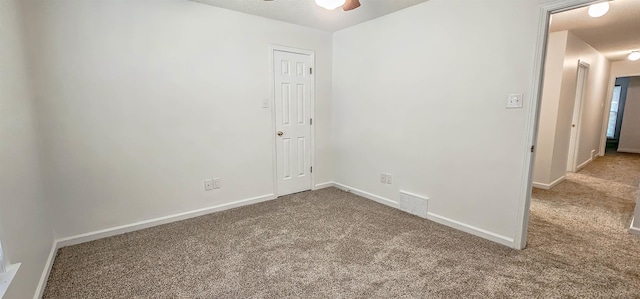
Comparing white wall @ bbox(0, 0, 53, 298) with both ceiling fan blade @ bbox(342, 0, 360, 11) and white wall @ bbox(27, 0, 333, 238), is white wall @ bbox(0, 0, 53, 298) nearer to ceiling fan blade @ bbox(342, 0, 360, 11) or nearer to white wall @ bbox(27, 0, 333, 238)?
white wall @ bbox(27, 0, 333, 238)

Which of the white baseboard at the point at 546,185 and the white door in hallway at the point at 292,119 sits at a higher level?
the white door in hallway at the point at 292,119

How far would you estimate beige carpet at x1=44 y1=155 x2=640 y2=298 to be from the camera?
1873 mm

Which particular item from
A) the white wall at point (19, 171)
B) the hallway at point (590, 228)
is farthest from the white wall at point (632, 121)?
the white wall at point (19, 171)

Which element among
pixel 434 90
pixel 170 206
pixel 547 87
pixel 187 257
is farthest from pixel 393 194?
pixel 547 87

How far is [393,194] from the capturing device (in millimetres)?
3471

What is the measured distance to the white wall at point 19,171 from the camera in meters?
1.47

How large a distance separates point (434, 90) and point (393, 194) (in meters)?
1.31

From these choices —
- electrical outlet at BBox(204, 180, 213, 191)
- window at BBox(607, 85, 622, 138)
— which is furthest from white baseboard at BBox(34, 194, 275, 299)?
window at BBox(607, 85, 622, 138)

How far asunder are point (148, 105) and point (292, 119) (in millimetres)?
1673

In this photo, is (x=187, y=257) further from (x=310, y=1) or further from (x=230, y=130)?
(x=310, y=1)

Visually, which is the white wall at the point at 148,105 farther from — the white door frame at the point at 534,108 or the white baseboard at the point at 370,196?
the white door frame at the point at 534,108

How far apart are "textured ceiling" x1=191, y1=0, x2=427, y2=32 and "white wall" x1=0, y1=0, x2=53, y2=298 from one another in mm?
1567

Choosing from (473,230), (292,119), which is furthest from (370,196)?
(292,119)

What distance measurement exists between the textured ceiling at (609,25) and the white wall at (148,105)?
330 centimetres
